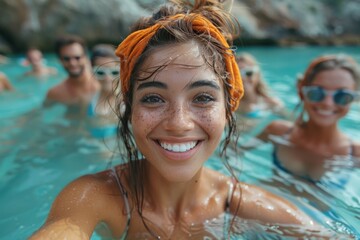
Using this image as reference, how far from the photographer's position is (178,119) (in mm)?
1800

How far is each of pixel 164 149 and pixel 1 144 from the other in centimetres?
355

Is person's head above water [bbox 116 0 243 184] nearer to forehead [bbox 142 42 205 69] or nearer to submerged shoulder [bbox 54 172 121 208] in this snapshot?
forehead [bbox 142 42 205 69]

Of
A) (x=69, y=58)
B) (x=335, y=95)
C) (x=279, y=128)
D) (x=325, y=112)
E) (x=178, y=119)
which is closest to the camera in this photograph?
(x=178, y=119)

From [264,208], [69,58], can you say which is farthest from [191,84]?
[69,58]

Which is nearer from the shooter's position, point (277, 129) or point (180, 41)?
point (180, 41)

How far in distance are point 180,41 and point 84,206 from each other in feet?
3.22

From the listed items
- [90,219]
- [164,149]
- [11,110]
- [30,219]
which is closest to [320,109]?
[164,149]

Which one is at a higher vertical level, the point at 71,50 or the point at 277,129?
the point at 71,50

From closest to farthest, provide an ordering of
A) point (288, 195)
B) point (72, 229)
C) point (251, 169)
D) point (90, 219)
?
point (72, 229) → point (90, 219) → point (288, 195) → point (251, 169)

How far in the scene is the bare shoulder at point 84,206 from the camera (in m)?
1.80

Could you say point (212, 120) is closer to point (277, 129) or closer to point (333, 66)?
point (333, 66)

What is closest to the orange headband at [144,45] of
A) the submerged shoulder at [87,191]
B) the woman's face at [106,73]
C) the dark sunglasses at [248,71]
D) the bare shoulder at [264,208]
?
the submerged shoulder at [87,191]

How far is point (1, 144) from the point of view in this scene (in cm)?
469

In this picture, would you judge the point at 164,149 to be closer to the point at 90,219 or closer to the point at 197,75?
the point at 197,75
